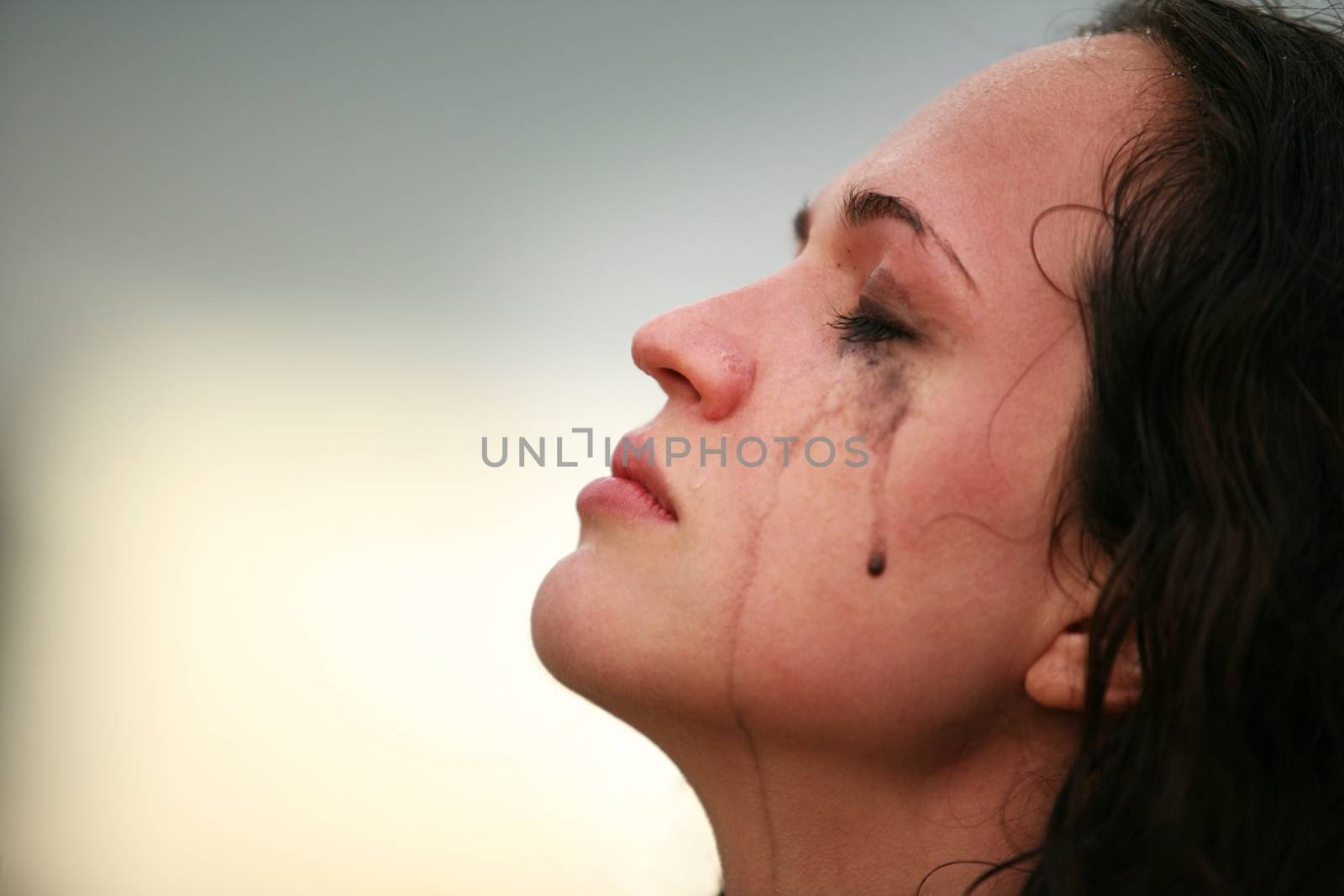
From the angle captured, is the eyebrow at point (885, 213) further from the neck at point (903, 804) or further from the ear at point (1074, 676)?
the neck at point (903, 804)

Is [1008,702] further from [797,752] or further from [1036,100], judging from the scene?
[1036,100]

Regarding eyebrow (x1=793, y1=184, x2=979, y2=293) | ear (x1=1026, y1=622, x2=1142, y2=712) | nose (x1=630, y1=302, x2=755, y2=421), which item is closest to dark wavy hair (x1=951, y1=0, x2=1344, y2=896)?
ear (x1=1026, y1=622, x2=1142, y2=712)

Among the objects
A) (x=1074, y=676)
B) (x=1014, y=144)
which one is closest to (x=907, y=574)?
(x=1074, y=676)

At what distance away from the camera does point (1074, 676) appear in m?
0.81

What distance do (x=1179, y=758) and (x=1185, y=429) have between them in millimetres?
Result: 265

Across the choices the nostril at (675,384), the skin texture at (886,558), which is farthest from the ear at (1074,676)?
the nostril at (675,384)

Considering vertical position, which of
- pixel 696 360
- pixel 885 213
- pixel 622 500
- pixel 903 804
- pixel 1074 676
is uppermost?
pixel 885 213

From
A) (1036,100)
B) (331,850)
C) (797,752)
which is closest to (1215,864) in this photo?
(797,752)

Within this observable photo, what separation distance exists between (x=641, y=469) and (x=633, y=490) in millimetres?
21

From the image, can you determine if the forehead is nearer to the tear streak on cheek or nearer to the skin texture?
the skin texture

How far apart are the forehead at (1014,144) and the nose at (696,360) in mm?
199

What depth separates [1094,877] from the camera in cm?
76

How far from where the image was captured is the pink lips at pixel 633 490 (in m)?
0.87

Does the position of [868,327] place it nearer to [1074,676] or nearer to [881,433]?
[881,433]
